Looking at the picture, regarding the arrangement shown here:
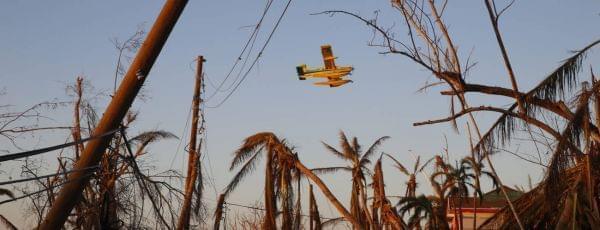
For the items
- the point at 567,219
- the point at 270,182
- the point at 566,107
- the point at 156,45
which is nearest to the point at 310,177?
the point at 270,182

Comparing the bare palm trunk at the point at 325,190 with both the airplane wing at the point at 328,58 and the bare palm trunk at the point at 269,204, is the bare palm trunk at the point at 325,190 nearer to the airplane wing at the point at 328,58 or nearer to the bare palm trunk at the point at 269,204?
the bare palm trunk at the point at 269,204

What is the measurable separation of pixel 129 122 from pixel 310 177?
5084 millimetres

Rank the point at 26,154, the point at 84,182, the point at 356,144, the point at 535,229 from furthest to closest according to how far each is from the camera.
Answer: the point at 356,144, the point at 535,229, the point at 84,182, the point at 26,154

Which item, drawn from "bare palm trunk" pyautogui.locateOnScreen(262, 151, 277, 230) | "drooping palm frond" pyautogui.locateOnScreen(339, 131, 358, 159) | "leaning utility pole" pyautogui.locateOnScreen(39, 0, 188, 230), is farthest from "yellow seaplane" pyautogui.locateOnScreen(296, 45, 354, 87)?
"drooping palm frond" pyautogui.locateOnScreen(339, 131, 358, 159)

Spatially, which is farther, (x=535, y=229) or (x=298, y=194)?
(x=298, y=194)

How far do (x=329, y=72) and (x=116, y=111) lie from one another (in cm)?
505

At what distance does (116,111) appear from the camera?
5.93 meters

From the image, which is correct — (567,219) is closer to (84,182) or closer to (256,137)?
(84,182)

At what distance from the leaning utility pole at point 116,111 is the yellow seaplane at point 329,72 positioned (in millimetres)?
4376

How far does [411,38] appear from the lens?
7.41m

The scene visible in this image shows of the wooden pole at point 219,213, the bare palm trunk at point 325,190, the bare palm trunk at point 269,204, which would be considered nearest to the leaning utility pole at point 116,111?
the bare palm trunk at point 269,204

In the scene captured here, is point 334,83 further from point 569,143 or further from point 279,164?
point 279,164

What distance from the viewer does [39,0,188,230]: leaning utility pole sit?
584cm

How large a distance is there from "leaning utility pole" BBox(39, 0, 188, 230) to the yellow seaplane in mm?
4376
